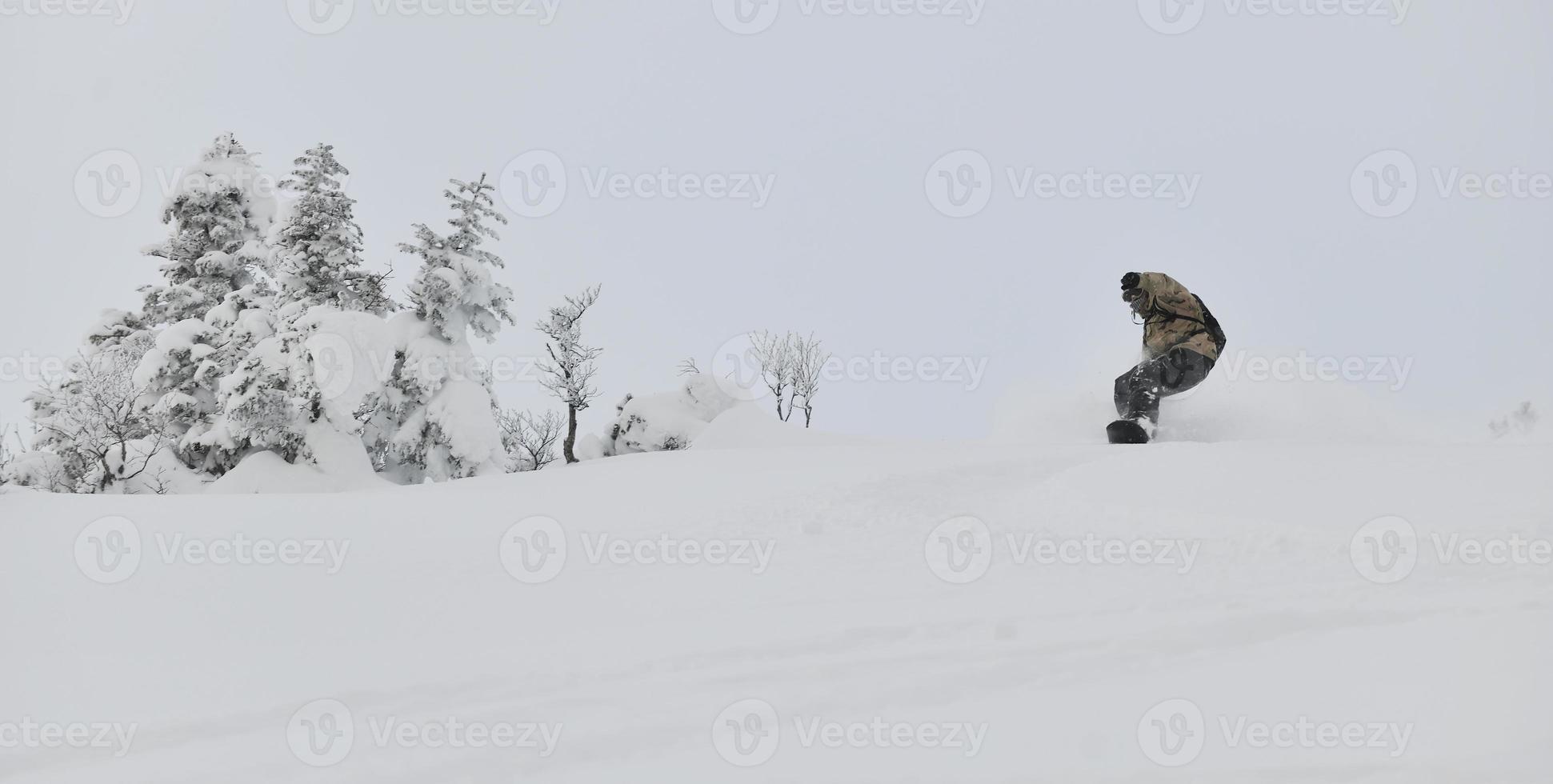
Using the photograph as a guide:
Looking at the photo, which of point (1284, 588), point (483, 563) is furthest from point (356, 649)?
point (1284, 588)

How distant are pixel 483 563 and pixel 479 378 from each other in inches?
523

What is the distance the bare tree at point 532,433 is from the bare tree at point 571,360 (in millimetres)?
8938

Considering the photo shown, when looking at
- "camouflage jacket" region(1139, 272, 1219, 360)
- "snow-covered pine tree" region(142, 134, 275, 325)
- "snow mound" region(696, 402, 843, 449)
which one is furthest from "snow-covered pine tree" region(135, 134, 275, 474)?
"camouflage jacket" region(1139, 272, 1219, 360)

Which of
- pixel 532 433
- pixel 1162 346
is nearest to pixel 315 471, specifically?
pixel 1162 346

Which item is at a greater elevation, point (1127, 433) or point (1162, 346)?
point (1162, 346)

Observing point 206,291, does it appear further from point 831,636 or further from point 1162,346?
point 831,636

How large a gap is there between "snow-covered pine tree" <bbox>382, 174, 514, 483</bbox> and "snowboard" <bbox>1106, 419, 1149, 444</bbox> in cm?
1188

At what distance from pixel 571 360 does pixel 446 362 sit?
11.5 m

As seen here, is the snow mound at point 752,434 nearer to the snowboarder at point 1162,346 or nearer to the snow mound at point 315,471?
the snowboarder at point 1162,346

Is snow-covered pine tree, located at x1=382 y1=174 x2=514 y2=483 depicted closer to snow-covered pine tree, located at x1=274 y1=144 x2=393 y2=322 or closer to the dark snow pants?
snow-covered pine tree, located at x1=274 y1=144 x2=393 y2=322

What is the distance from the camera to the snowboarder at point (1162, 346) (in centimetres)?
1073

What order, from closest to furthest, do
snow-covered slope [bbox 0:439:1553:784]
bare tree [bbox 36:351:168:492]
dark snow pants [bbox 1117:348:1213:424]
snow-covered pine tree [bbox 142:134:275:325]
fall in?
snow-covered slope [bbox 0:439:1553:784] < dark snow pants [bbox 1117:348:1213:424] < bare tree [bbox 36:351:168:492] < snow-covered pine tree [bbox 142:134:275:325]

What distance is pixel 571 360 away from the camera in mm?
28234

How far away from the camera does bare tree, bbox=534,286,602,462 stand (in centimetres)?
2811
